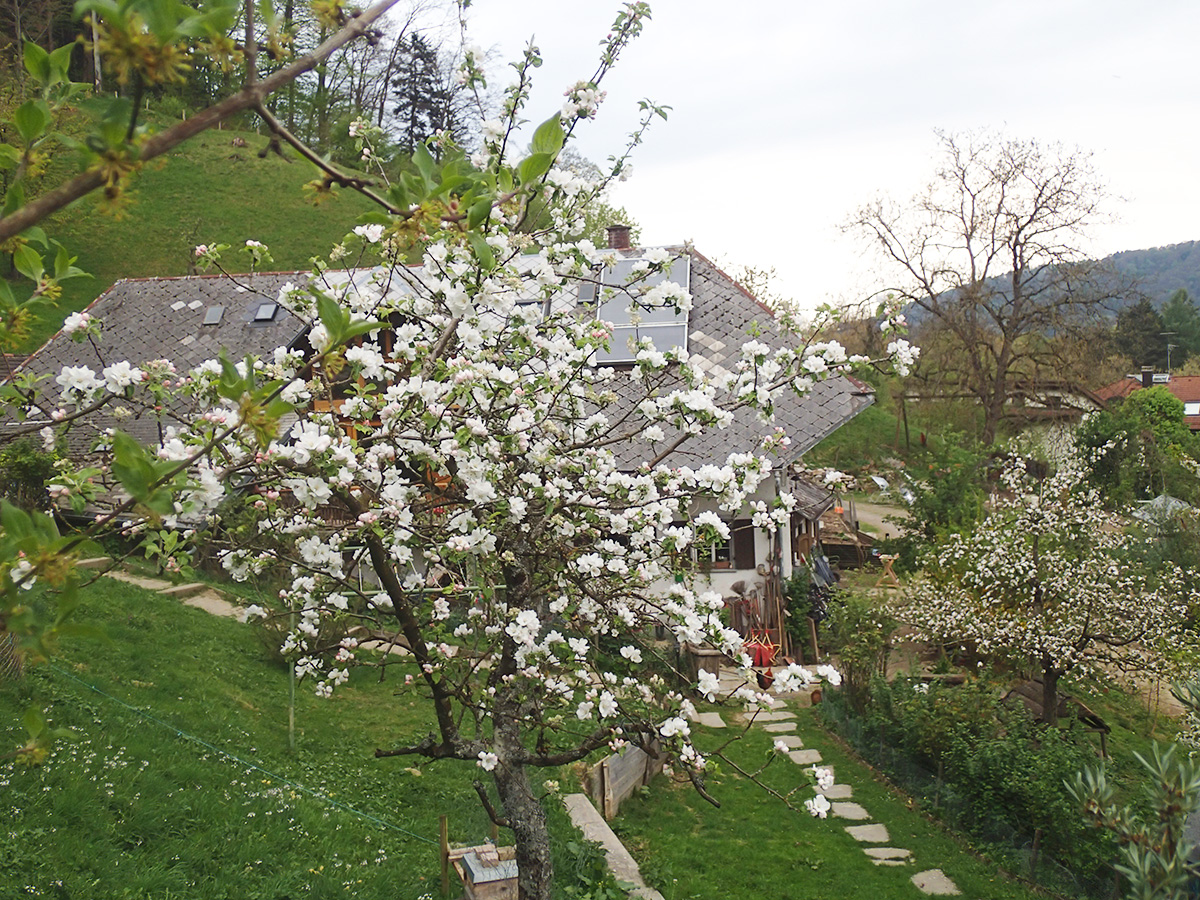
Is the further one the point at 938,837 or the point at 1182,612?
the point at 1182,612

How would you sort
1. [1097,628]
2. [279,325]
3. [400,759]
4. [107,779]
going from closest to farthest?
[107,779], [400,759], [1097,628], [279,325]

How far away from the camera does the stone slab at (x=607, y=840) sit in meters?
6.45

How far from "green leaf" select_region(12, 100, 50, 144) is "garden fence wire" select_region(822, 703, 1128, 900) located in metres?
8.05

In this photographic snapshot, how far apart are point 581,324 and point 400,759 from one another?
495 centimetres

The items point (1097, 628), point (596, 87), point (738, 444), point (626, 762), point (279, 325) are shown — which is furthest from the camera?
point (279, 325)

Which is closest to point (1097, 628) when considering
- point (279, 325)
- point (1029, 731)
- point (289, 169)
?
point (1029, 731)

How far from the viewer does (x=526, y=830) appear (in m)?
4.84

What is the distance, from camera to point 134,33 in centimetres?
125

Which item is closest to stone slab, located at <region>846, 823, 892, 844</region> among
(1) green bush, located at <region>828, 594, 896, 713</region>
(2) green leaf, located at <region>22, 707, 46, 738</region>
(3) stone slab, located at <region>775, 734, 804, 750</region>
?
(3) stone slab, located at <region>775, 734, 804, 750</region>

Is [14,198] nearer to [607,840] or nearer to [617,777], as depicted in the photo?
[607,840]

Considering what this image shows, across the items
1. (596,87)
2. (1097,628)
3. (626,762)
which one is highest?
(596,87)

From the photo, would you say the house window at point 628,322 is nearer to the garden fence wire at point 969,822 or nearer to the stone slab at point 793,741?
the stone slab at point 793,741

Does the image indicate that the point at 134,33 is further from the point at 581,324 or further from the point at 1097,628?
the point at 1097,628

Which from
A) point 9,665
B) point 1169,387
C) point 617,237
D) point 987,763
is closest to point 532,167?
point 9,665
